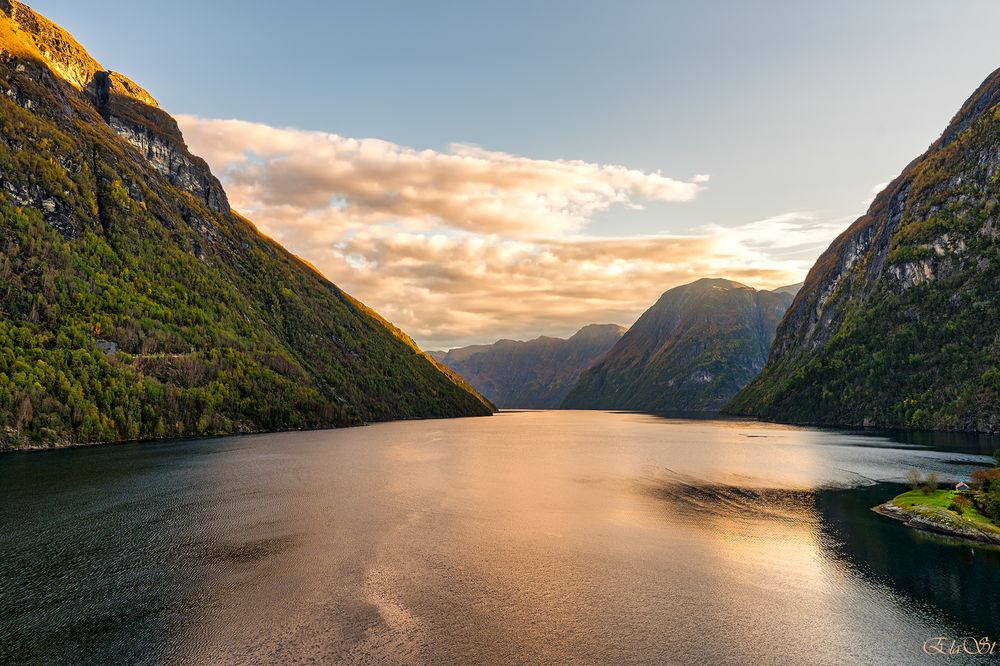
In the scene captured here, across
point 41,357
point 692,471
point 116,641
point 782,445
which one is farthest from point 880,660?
point 41,357

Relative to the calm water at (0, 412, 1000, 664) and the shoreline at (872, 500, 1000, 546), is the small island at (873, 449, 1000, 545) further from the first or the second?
the calm water at (0, 412, 1000, 664)

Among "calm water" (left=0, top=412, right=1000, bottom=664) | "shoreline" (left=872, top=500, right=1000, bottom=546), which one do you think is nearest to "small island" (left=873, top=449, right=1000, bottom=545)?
"shoreline" (left=872, top=500, right=1000, bottom=546)

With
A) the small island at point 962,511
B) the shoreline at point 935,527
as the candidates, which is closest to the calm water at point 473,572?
the shoreline at point 935,527

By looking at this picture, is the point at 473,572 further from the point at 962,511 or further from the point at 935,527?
the point at 962,511

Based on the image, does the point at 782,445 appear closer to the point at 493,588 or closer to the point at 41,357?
the point at 493,588

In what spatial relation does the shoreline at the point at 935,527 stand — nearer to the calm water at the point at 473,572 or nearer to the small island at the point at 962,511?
the small island at the point at 962,511

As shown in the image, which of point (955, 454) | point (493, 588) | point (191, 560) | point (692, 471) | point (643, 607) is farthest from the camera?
point (955, 454)
